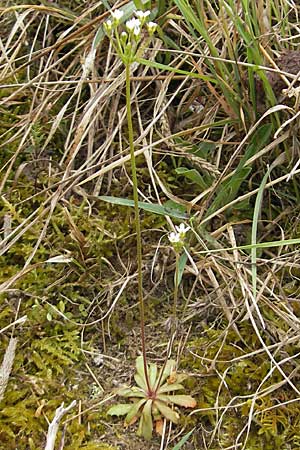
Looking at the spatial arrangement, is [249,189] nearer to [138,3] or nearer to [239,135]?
[239,135]

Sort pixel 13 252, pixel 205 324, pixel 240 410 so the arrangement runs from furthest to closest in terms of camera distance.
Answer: pixel 13 252
pixel 205 324
pixel 240 410

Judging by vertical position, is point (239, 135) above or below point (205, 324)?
above

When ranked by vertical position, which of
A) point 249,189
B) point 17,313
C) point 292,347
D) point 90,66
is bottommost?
point 292,347

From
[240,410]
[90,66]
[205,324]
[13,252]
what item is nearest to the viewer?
[240,410]

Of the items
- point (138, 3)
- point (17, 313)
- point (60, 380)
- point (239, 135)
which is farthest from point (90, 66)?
point (60, 380)

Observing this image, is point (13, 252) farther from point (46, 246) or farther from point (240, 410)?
point (240, 410)

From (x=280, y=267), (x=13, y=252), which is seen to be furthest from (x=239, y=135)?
(x=13, y=252)

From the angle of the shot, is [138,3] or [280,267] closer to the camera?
[280,267]
